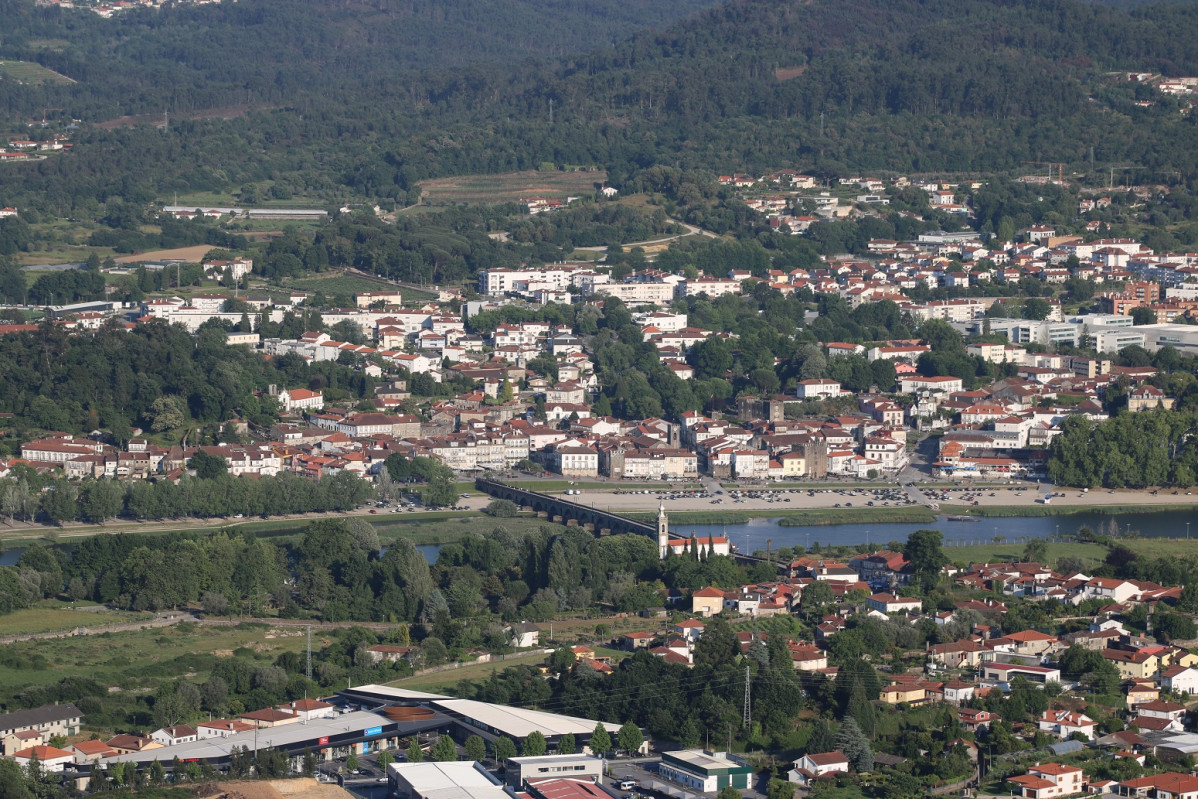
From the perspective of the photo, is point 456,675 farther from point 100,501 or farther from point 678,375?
point 678,375

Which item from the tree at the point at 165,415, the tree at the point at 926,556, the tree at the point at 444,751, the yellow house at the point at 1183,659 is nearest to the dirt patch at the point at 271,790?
the tree at the point at 444,751

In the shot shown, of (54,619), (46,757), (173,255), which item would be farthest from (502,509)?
(173,255)

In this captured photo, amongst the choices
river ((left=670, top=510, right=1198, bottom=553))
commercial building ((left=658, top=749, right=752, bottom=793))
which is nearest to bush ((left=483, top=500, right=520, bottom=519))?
river ((left=670, top=510, right=1198, bottom=553))

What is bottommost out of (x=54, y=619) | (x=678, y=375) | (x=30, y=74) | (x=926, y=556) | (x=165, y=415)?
(x=54, y=619)

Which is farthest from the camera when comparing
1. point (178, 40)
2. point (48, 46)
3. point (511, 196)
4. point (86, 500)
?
point (178, 40)

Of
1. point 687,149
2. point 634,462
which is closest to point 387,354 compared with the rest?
point 634,462

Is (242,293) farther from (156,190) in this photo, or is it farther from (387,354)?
(156,190)
